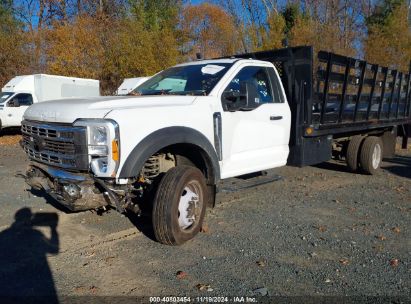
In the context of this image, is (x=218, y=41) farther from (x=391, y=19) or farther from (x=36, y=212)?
(x=36, y=212)

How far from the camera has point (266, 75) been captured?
6.14 meters

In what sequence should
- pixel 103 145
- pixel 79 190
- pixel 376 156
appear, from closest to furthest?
pixel 103 145 < pixel 79 190 < pixel 376 156

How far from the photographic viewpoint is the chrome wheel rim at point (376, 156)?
362 inches

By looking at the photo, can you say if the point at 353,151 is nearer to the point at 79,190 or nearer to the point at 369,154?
the point at 369,154

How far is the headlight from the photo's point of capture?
3959 mm

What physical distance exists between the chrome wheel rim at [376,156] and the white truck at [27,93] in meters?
13.4

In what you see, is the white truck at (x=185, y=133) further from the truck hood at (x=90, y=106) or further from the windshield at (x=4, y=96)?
the windshield at (x=4, y=96)

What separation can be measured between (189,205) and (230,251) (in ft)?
2.23

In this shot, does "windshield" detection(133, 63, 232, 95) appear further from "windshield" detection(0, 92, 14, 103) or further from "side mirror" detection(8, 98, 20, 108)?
"windshield" detection(0, 92, 14, 103)

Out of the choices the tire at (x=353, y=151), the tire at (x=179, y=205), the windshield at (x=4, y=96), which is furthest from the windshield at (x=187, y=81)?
the windshield at (x=4, y=96)

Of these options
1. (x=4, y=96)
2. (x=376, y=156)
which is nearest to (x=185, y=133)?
(x=376, y=156)

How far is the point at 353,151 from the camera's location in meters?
8.96

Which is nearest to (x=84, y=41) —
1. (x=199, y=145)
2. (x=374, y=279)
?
(x=199, y=145)

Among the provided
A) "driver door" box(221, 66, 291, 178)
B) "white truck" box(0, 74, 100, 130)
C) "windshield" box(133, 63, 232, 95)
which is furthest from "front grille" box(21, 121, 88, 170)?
"white truck" box(0, 74, 100, 130)
